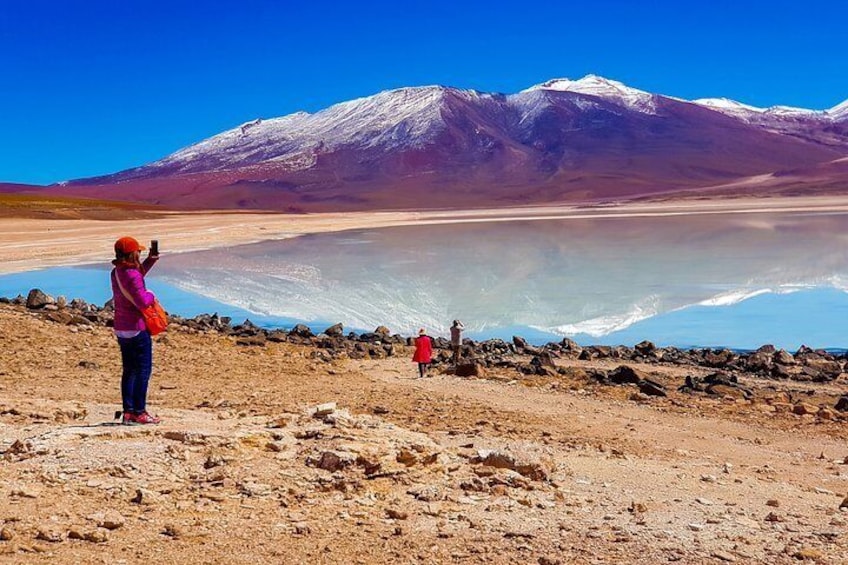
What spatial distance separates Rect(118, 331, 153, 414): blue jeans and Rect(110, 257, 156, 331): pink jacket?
8cm

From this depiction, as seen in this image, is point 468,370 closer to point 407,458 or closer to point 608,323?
point 407,458

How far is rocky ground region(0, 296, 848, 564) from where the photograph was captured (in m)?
3.90

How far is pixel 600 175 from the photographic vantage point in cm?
13675

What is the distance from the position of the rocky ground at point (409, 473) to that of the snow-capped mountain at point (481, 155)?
104096mm

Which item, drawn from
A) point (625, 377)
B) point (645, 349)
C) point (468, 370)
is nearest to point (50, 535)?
point (468, 370)

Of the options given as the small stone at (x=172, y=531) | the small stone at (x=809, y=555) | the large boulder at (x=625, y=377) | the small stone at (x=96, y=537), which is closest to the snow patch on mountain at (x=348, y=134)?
the large boulder at (x=625, y=377)

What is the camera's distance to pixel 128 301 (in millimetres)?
5348

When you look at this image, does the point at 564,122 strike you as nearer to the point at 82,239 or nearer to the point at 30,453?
the point at 82,239

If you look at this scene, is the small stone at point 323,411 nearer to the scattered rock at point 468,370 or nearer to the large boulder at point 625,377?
the scattered rock at point 468,370

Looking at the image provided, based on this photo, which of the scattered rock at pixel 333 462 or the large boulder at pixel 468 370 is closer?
the scattered rock at pixel 333 462

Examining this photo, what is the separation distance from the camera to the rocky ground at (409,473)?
3.90 meters

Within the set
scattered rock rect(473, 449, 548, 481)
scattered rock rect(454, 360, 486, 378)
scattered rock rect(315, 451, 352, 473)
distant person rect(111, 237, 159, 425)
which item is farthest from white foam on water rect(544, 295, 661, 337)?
scattered rock rect(315, 451, 352, 473)

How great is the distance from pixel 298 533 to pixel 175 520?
0.52 meters

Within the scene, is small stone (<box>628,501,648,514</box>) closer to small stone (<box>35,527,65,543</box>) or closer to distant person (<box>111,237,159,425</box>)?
small stone (<box>35,527,65,543</box>)
